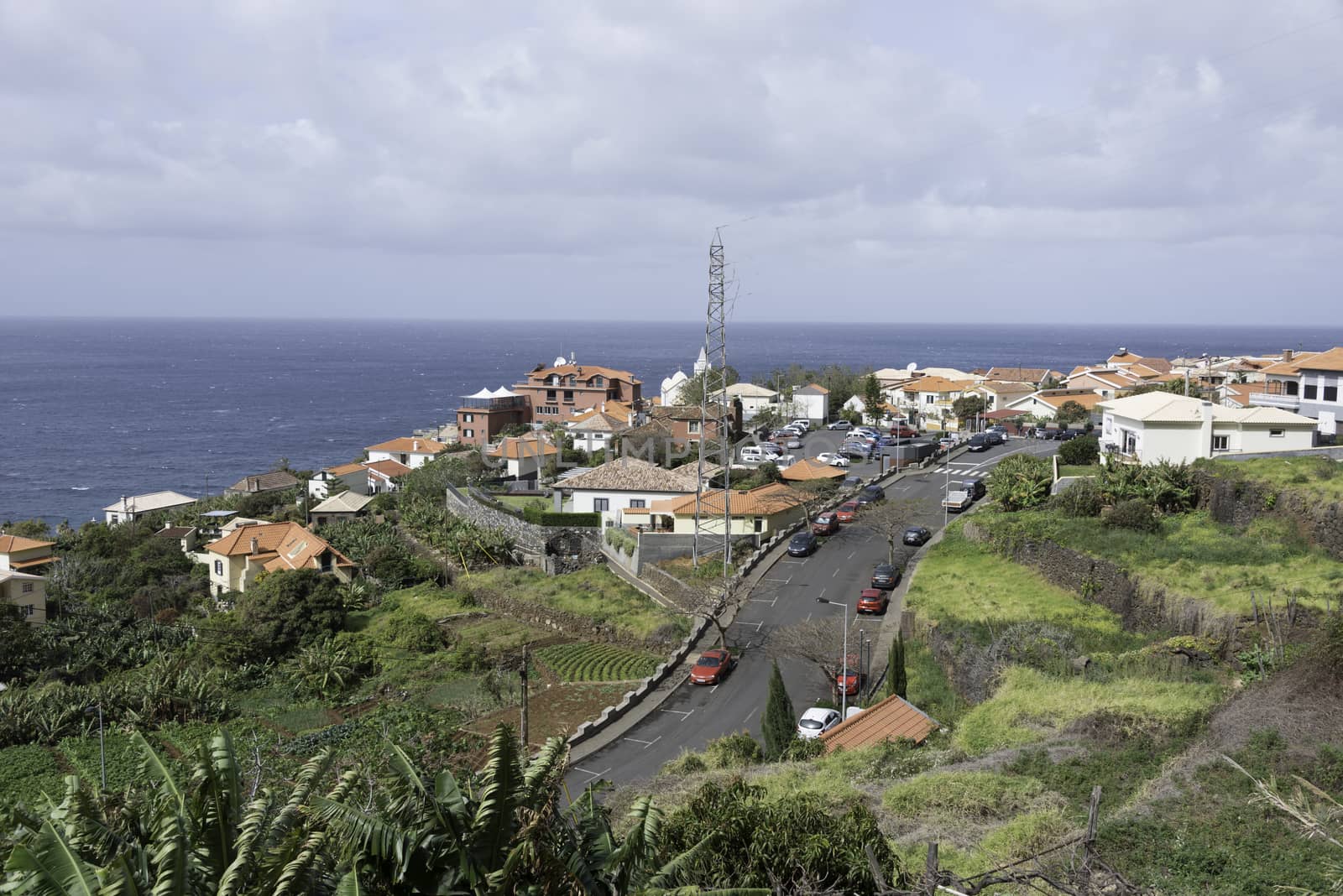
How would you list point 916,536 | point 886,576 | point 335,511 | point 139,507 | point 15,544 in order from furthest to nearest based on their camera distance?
1. point 139,507
2. point 335,511
3. point 15,544
4. point 916,536
5. point 886,576

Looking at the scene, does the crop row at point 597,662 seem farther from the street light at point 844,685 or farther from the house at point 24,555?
the house at point 24,555

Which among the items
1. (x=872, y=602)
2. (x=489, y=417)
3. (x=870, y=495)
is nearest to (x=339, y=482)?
(x=489, y=417)

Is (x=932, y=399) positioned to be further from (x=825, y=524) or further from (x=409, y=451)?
(x=825, y=524)

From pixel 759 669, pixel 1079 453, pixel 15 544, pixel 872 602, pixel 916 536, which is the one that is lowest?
pixel 15 544

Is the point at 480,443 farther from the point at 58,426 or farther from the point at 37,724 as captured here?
the point at 58,426

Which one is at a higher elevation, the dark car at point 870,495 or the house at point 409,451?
the dark car at point 870,495

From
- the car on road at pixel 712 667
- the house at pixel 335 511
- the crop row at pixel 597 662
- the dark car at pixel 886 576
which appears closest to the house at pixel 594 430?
the house at pixel 335 511

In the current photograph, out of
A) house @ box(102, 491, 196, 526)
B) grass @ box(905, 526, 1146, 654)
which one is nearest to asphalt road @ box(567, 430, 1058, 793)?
grass @ box(905, 526, 1146, 654)
